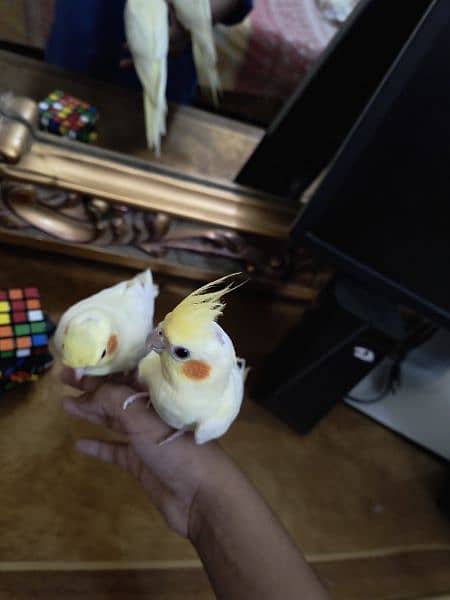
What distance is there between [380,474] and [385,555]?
0.36 feet

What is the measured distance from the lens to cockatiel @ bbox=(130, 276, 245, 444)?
0.31 metres

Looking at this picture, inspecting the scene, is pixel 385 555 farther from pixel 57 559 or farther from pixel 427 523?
pixel 57 559

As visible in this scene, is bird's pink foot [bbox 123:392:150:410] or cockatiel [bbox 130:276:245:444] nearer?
cockatiel [bbox 130:276:245:444]

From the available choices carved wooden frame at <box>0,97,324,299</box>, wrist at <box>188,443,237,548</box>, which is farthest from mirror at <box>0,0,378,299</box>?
wrist at <box>188,443,237,548</box>

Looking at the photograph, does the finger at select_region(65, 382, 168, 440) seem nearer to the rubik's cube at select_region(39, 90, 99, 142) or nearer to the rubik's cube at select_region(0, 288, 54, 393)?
the rubik's cube at select_region(0, 288, 54, 393)

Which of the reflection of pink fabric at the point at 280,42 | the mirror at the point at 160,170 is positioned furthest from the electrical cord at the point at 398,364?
the reflection of pink fabric at the point at 280,42

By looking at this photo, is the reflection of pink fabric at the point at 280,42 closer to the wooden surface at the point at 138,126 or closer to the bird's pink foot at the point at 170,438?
the wooden surface at the point at 138,126

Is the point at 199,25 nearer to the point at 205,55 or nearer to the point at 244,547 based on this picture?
the point at 205,55

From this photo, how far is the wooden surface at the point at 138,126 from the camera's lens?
712mm

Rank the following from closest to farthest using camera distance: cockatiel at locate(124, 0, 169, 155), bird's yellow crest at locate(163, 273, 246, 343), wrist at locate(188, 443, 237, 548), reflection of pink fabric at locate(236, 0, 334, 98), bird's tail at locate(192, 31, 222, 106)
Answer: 1. bird's yellow crest at locate(163, 273, 246, 343)
2. wrist at locate(188, 443, 237, 548)
3. cockatiel at locate(124, 0, 169, 155)
4. bird's tail at locate(192, 31, 222, 106)
5. reflection of pink fabric at locate(236, 0, 334, 98)

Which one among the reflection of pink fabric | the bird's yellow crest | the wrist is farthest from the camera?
the reflection of pink fabric

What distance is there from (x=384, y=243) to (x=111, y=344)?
0.36m

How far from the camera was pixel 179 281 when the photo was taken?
2.30 feet

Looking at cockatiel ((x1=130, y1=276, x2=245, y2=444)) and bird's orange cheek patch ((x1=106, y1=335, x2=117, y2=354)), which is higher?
cockatiel ((x1=130, y1=276, x2=245, y2=444))
